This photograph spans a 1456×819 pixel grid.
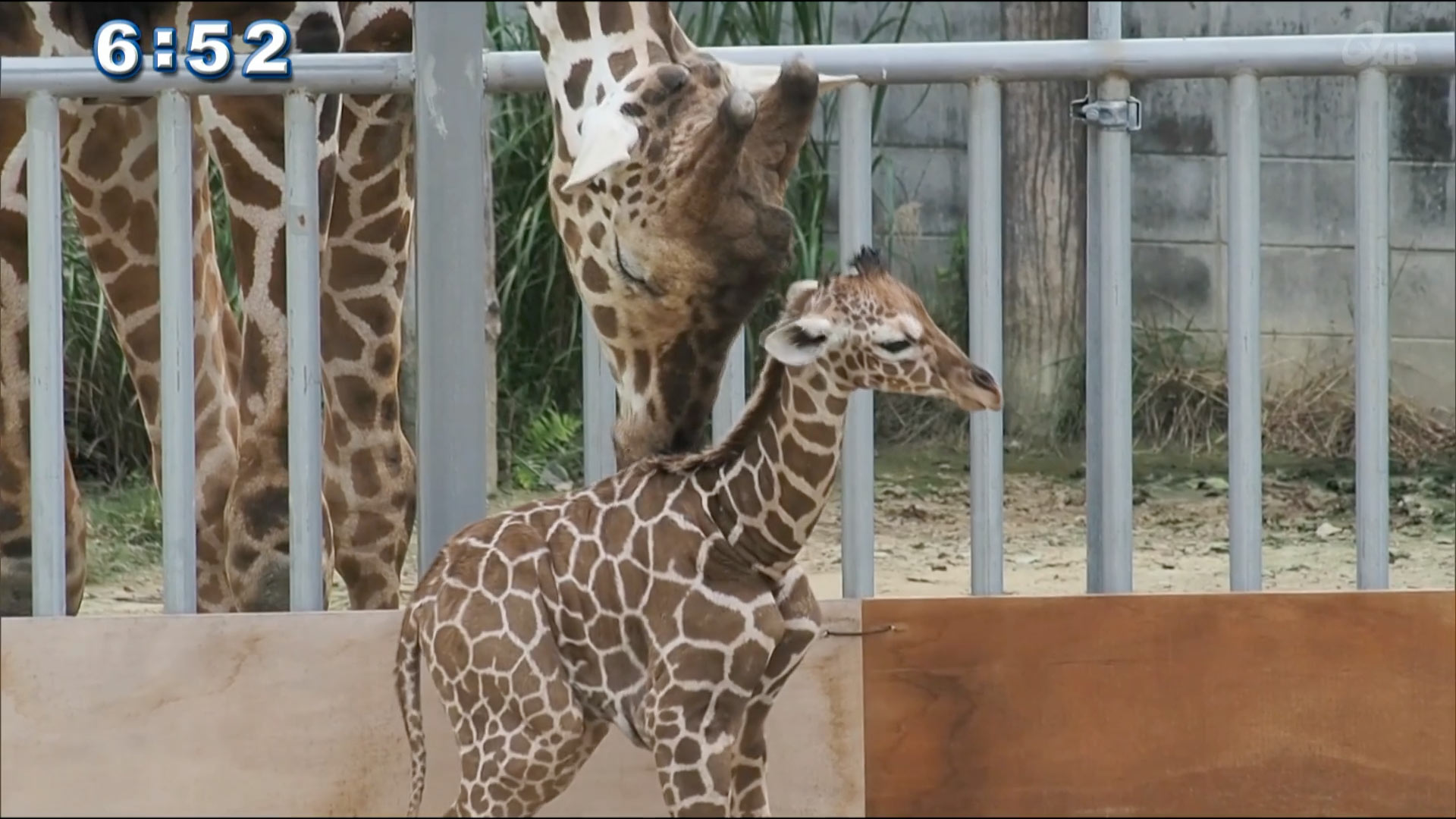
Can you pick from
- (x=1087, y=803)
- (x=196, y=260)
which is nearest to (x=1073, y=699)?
(x=1087, y=803)

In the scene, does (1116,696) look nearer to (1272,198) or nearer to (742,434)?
(742,434)

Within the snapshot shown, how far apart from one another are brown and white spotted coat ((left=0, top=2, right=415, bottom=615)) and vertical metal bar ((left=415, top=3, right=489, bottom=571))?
68 centimetres

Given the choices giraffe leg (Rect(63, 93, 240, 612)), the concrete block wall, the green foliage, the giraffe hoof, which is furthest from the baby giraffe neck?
the concrete block wall

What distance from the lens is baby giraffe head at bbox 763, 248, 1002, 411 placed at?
189 centimetres

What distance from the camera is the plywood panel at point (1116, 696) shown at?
97.7 inches

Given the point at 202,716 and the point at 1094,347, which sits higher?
the point at 1094,347

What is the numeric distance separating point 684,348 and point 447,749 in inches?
23.6

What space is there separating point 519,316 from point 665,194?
3127 millimetres

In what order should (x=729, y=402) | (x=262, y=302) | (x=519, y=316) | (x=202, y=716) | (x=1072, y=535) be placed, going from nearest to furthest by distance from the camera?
1. (x=202, y=716)
2. (x=729, y=402)
3. (x=262, y=302)
4. (x=1072, y=535)
5. (x=519, y=316)

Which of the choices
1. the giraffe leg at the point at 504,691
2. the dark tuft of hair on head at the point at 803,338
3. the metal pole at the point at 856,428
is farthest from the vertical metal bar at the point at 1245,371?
the giraffe leg at the point at 504,691

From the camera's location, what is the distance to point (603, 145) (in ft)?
6.47

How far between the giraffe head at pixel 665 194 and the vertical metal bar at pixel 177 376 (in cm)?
50

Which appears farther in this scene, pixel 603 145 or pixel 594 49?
pixel 594 49

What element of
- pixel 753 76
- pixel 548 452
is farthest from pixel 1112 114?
pixel 548 452
